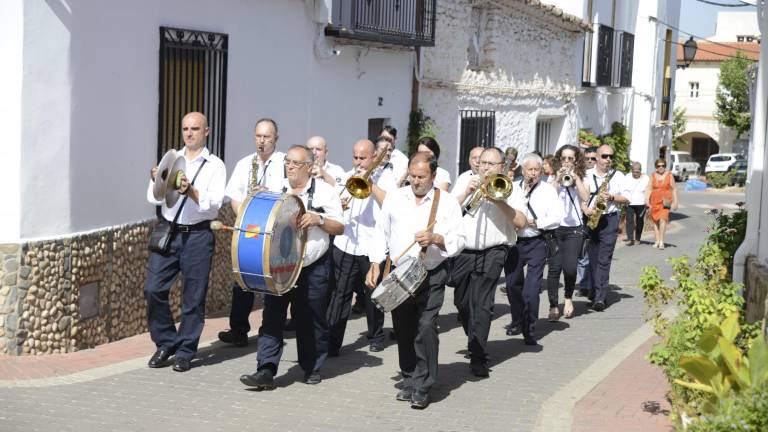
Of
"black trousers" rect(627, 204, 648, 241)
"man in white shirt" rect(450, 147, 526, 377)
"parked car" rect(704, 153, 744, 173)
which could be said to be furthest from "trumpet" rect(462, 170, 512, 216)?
"parked car" rect(704, 153, 744, 173)

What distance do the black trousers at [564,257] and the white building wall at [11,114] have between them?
5.61m

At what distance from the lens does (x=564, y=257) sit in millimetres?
12109

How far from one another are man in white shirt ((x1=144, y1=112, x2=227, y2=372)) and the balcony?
18.0 feet

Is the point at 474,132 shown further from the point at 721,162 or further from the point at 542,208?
the point at 721,162

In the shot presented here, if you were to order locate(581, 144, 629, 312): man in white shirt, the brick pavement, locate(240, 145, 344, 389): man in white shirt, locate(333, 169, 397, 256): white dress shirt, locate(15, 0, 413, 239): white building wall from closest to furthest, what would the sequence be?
1. the brick pavement
2. locate(240, 145, 344, 389): man in white shirt
3. locate(15, 0, 413, 239): white building wall
4. locate(333, 169, 397, 256): white dress shirt
5. locate(581, 144, 629, 312): man in white shirt

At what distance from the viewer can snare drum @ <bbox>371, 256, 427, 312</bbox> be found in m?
7.86

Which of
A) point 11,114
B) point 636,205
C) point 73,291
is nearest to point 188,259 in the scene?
point 73,291

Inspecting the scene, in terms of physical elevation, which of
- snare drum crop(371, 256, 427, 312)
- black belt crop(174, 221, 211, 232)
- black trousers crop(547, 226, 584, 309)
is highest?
black belt crop(174, 221, 211, 232)

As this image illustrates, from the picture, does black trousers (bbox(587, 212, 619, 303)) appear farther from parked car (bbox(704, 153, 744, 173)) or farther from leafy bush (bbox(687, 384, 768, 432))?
parked car (bbox(704, 153, 744, 173))

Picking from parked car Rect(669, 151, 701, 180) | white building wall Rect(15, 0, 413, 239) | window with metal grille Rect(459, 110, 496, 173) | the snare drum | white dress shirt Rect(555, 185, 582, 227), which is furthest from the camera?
parked car Rect(669, 151, 701, 180)

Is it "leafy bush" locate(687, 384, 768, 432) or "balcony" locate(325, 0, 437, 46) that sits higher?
"balcony" locate(325, 0, 437, 46)

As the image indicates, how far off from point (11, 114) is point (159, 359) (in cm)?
224

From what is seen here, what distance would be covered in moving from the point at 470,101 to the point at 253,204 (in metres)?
11.2

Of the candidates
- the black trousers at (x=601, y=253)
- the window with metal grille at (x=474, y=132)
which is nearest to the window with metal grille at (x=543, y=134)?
the window with metal grille at (x=474, y=132)
